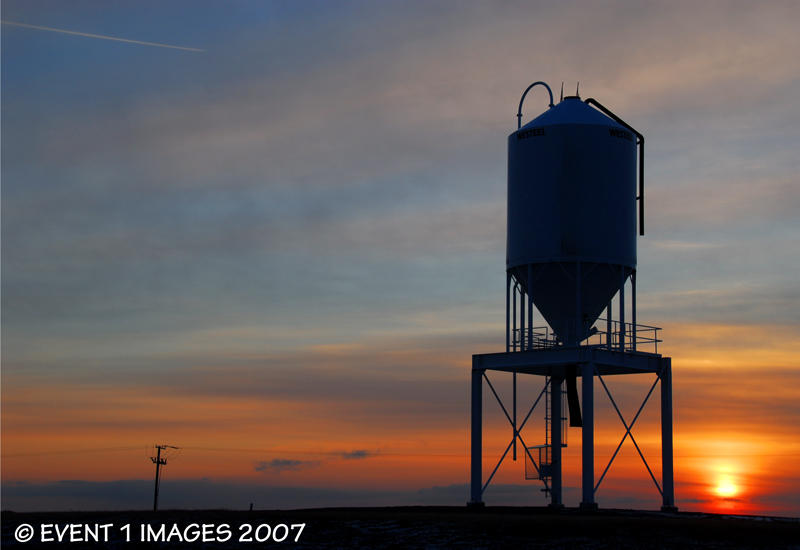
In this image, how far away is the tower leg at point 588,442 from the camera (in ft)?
140

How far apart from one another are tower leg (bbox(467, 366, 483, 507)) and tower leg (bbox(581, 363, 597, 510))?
5019 millimetres

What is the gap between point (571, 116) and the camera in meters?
46.3

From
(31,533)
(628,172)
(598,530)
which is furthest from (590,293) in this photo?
(31,533)

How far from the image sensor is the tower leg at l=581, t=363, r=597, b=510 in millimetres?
42594

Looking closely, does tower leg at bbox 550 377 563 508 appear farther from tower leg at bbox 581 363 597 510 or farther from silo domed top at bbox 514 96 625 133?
silo domed top at bbox 514 96 625 133

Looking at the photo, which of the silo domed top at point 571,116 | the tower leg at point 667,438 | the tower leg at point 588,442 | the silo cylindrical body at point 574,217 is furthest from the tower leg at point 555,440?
the silo domed top at point 571,116

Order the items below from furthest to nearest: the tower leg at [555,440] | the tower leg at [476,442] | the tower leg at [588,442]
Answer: the tower leg at [555,440]
the tower leg at [476,442]
the tower leg at [588,442]

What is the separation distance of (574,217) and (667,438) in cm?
992

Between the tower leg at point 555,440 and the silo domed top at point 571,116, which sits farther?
the tower leg at point 555,440

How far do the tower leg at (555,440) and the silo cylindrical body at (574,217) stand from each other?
13.0 feet

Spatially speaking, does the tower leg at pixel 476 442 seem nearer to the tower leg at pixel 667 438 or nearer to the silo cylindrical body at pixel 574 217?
the silo cylindrical body at pixel 574 217

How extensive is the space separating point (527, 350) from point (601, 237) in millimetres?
5511

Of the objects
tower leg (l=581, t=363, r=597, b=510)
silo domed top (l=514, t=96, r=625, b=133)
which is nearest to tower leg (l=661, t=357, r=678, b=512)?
tower leg (l=581, t=363, r=597, b=510)

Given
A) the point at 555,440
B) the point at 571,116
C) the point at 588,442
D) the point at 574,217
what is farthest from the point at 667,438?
the point at 571,116
